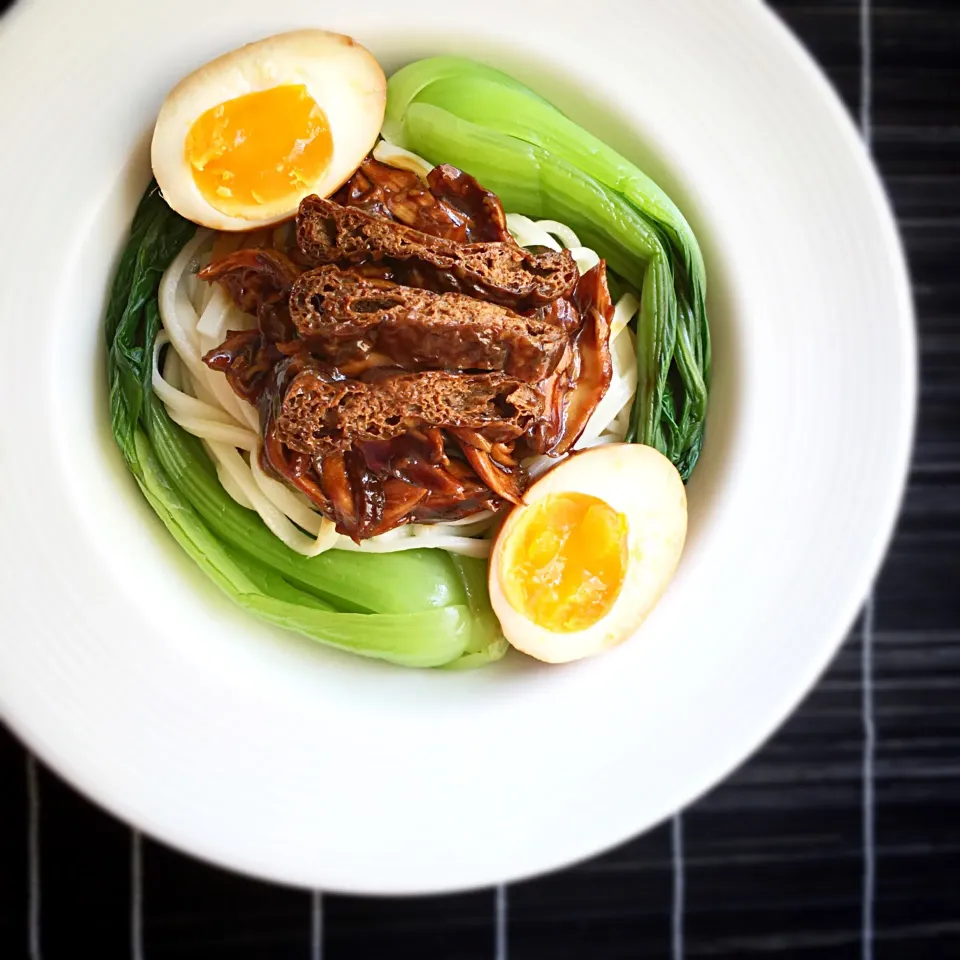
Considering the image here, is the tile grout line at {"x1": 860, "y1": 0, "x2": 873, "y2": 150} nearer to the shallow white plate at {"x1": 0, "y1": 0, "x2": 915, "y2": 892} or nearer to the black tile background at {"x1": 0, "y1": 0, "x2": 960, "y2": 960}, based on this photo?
the black tile background at {"x1": 0, "y1": 0, "x2": 960, "y2": 960}

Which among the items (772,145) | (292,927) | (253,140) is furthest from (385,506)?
(292,927)

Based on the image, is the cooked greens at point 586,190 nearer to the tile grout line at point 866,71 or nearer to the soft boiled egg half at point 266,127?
the soft boiled egg half at point 266,127

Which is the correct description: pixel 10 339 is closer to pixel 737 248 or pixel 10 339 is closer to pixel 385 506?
pixel 385 506

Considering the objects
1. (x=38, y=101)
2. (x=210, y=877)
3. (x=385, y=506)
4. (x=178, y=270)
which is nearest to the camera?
(x=38, y=101)

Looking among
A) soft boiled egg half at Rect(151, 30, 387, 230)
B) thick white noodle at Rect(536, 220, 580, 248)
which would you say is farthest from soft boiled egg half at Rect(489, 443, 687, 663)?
soft boiled egg half at Rect(151, 30, 387, 230)

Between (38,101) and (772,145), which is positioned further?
(772,145)

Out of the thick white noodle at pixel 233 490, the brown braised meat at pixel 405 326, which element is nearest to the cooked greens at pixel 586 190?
the brown braised meat at pixel 405 326

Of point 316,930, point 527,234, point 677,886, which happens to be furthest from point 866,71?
point 316,930
